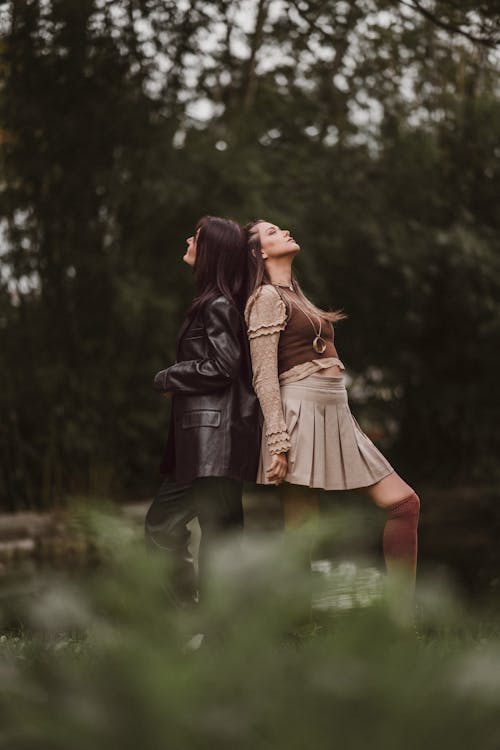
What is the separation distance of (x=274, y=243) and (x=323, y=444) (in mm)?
825

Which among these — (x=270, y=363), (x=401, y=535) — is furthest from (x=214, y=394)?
(x=401, y=535)

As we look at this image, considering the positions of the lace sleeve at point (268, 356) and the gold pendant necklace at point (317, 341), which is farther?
the gold pendant necklace at point (317, 341)

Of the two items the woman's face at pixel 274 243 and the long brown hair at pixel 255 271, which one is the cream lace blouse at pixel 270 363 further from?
the woman's face at pixel 274 243

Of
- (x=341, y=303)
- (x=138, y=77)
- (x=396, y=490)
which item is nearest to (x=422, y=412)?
(x=341, y=303)

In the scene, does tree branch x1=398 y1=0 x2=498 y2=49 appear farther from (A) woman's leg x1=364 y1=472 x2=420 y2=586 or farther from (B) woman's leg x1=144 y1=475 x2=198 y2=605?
(B) woman's leg x1=144 y1=475 x2=198 y2=605

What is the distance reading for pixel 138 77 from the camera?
31.8ft

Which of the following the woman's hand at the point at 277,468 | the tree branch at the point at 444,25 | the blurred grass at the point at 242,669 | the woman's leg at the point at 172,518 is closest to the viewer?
the blurred grass at the point at 242,669

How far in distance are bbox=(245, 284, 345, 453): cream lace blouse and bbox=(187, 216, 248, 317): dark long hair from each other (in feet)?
0.49

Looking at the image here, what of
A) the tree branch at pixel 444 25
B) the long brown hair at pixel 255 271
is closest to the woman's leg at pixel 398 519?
the long brown hair at pixel 255 271

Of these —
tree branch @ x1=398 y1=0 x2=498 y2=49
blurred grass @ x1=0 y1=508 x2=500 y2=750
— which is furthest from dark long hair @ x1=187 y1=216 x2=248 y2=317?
blurred grass @ x1=0 y1=508 x2=500 y2=750

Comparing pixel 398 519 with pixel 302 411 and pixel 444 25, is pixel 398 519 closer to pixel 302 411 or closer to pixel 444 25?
pixel 302 411

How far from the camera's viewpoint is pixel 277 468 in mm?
4309

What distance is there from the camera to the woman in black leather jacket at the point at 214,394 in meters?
4.40

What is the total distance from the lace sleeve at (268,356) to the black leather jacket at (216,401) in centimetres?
9
